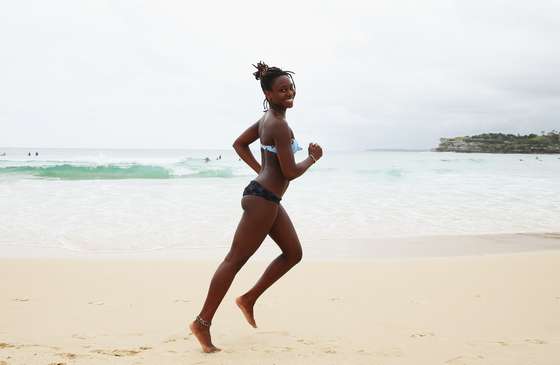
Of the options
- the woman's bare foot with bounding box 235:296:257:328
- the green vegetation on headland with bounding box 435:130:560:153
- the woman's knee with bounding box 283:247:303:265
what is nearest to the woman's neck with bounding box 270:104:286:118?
the woman's knee with bounding box 283:247:303:265

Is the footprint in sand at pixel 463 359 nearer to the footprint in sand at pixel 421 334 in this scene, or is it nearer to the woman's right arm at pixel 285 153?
the footprint in sand at pixel 421 334

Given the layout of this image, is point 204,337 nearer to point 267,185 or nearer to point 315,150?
point 267,185

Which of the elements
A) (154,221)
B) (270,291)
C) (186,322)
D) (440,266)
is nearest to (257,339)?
(186,322)

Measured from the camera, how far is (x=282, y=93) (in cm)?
307

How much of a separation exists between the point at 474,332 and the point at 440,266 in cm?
245

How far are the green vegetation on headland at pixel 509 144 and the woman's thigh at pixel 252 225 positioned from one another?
398 feet

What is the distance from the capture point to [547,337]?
143 inches

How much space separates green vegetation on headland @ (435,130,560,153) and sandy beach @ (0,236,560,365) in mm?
116883

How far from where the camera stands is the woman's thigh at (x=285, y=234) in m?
3.21

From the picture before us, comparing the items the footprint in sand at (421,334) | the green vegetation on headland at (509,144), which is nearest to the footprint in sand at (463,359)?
the footprint in sand at (421,334)

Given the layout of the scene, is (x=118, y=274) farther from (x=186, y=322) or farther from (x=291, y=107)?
(x=291, y=107)

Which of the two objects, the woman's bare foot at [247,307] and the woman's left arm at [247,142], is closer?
the woman's left arm at [247,142]

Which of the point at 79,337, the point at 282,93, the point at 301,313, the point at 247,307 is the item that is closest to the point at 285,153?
the point at 282,93

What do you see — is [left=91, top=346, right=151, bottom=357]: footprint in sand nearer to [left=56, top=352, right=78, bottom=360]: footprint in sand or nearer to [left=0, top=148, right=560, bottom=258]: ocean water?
[left=56, top=352, right=78, bottom=360]: footprint in sand
